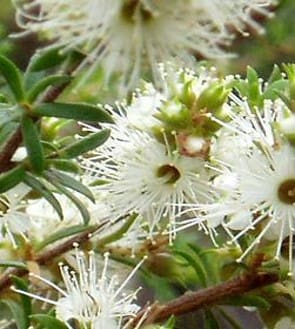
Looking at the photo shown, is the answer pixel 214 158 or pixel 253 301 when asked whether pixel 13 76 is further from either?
pixel 253 301

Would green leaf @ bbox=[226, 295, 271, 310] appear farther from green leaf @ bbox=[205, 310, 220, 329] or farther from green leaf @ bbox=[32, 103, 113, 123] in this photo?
green leaf @ bbox=[32, 103, 113, 123]

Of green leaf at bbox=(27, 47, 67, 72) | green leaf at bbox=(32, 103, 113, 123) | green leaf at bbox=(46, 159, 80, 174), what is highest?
green leaf at bbox=(27, 47, 67, 72)

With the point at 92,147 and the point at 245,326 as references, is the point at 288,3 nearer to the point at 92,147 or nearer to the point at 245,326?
the point at 245,326

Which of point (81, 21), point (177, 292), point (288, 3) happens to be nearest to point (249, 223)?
point (81, 21)

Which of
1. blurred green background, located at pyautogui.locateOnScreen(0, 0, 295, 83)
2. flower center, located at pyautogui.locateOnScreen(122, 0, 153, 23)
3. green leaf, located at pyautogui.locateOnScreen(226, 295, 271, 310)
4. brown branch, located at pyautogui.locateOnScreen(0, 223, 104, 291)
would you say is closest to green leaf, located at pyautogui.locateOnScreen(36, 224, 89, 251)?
brown branch, located at pyautogui.locateOnScreen(0, 223, 104, 291)

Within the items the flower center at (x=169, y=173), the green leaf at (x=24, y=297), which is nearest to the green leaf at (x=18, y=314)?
the green leaf at (x=24, y=297)

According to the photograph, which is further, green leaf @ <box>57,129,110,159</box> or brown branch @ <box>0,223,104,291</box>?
brown branch @ <box>0,223,104,291</box>
